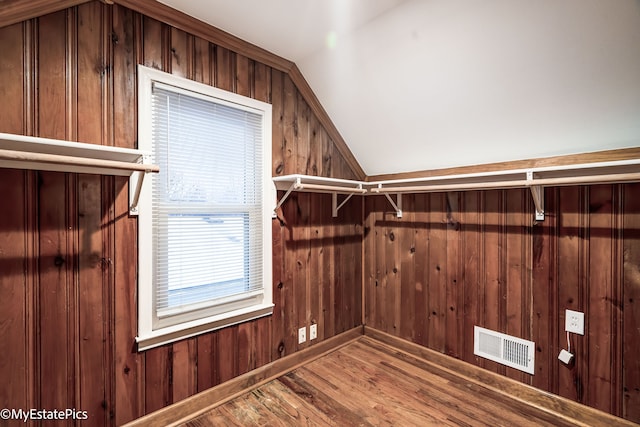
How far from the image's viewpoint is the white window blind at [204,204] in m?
1.69

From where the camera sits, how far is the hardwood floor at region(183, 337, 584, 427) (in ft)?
5.72

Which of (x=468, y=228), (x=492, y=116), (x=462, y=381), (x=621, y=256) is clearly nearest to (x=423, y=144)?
(x=492, y=116)

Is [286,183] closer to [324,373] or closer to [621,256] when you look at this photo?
[324,373]

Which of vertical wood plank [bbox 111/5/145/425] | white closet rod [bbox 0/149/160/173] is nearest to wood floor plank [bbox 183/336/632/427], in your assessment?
vertical wood plank [bbox 111/5/145/425]

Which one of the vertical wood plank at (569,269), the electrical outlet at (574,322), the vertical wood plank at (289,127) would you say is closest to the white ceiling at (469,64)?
the vertical wood plank at (289,127)

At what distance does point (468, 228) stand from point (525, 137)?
71cm

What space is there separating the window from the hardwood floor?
0.53 meters

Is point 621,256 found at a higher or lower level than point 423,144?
lower

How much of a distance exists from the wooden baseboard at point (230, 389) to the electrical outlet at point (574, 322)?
1644 millimetres

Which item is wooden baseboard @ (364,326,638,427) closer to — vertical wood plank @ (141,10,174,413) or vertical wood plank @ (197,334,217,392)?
vertical wood plank @ (197,334,217,392)

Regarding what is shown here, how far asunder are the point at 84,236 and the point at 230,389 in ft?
4.18

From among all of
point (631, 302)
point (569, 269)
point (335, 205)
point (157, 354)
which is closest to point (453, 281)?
point (569, 269)

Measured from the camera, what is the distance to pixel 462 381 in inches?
84.4

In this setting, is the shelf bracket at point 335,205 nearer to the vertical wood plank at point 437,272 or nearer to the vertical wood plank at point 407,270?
the vertical wood plank at point 407,270
